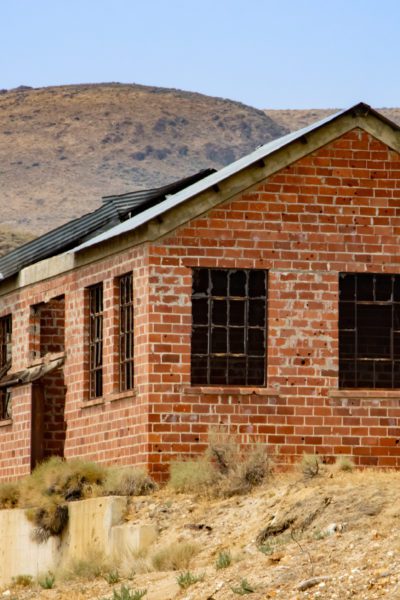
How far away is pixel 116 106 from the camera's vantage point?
16888 centimetres

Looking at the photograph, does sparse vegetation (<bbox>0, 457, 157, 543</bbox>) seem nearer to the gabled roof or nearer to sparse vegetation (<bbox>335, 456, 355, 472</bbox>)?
sparse vegetation (<bbox>335, 456, 355, 472</bbox>)

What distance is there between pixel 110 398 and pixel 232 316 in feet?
7.59

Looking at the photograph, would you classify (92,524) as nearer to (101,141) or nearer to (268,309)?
(268,309)

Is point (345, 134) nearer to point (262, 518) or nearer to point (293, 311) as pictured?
point (293, 311)

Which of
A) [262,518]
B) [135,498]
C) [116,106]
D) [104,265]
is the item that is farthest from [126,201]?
[116,106]

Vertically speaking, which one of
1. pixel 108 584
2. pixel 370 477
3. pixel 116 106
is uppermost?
pixel 116 106

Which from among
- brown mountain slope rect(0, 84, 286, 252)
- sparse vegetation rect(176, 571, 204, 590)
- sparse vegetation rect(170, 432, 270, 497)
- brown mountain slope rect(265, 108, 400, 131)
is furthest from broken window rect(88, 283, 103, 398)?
brown mountain slope rect(265, 108, 400, 131)

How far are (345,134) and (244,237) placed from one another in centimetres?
235

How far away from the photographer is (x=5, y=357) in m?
31.8

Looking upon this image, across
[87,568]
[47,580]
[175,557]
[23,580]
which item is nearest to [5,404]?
[23,580]

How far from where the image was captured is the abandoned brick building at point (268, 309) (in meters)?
25.4

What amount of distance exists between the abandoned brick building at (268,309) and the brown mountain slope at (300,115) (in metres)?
161

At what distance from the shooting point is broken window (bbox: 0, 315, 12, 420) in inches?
1236

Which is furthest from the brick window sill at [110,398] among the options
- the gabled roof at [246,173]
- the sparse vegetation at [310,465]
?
the sparse vegetation at [310,465]
